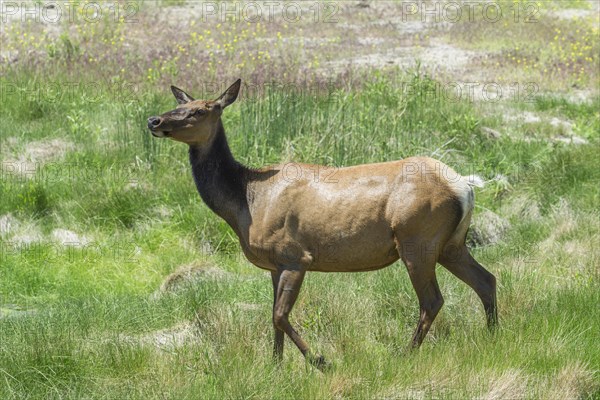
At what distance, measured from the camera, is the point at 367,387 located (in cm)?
616

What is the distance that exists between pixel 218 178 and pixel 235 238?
300 cm

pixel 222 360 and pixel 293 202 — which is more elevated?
pixel 293 202

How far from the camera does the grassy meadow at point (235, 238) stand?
6.44 meters

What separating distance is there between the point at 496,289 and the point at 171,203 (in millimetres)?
4461

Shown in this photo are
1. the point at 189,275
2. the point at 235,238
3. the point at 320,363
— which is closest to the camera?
the point at 320,363

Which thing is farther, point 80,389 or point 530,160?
point 530,160

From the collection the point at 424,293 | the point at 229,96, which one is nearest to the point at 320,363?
the point at 424,293

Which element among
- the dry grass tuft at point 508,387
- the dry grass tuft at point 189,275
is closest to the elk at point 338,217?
the dry grass tuft at point 508,387

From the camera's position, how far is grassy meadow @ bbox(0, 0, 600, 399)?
254 inches

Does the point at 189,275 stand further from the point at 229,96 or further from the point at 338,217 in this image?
the point at 338,217

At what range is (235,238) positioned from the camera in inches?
409

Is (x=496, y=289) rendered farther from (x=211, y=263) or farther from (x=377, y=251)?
(x=211, y=263)

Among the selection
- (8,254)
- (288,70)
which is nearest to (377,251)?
(8,254)

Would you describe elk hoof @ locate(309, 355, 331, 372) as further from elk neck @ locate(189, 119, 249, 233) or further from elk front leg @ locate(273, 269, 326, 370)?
elk neck @ locate(189, 119, 249, 233)
